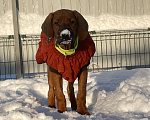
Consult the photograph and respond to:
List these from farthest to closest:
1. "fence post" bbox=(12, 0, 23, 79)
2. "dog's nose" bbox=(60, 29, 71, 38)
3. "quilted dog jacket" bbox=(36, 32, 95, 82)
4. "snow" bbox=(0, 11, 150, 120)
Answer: "fence post" bbox=(12, 0, 23, 79) → "quilted dog jacket" bbox=(36, 32, 95, 82) → "snow" bbox=(0, 11, 150, 120) → "dog's nose" bbox=(60, 29, 71, 38)

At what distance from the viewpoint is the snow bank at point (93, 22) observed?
5.66 m

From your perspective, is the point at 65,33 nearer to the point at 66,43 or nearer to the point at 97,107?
the point at 66,43

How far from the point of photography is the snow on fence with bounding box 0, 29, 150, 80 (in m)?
A: 5.61

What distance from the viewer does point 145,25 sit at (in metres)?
6.05

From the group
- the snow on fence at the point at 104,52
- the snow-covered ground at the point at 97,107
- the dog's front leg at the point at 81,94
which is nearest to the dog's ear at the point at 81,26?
the dog's front leg at the point at 81,94

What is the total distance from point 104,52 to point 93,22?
0.78m

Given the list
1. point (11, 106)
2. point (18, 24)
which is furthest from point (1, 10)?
point (11, 106)

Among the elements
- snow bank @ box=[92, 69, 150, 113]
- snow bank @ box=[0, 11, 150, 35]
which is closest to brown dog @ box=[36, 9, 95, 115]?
snow bank @ box=[92, 69, 150, 113]

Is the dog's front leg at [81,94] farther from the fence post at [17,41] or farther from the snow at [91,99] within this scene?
the fence post at [17,41]

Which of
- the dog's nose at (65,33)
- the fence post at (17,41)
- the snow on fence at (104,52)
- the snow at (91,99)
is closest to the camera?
the dog's nose at (65,33)

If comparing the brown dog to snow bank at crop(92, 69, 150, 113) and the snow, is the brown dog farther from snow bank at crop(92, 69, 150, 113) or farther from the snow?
snow bank at crop(92, 69, 150, 113)

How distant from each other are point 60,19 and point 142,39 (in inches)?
171

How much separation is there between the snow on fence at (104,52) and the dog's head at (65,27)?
3.53m

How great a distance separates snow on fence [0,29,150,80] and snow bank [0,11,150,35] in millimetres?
140
